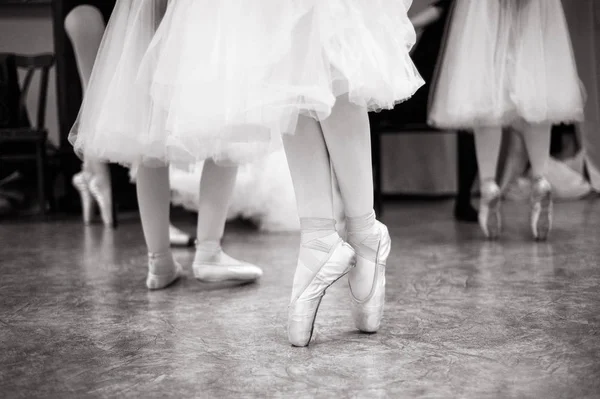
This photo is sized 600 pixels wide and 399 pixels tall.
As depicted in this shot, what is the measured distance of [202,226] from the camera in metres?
1.87

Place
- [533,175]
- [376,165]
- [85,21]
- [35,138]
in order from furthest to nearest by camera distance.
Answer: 1. [35,138]
2. [376,165]
3. [533,175]
4. [85,21]

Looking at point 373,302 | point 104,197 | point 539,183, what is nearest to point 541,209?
point 539,183

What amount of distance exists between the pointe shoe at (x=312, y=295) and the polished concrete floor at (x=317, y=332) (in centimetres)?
3

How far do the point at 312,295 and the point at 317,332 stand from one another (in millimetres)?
129

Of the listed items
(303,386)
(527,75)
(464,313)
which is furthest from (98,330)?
(527,75)

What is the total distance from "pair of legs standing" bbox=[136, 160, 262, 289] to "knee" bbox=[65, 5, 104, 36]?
2.05ft

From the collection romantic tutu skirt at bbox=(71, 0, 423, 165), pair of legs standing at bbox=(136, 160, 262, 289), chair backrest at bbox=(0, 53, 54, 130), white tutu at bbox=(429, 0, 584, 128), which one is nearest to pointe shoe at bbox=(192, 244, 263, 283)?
pair of legs standing at bbox=(136, 160, 262, 289)

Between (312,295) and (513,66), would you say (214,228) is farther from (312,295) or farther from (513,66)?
(513,66)

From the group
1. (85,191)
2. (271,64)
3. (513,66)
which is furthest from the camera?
(85,191)

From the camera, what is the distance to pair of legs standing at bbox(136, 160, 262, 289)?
1.80 m

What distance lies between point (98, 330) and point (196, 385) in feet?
1.42

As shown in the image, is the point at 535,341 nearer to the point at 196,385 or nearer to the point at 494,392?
the point at 494,392

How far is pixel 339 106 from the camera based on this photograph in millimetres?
1257

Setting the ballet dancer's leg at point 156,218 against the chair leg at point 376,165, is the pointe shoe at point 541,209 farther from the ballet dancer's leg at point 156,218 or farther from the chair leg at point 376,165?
the ballet dancer's leg at point 156,218
